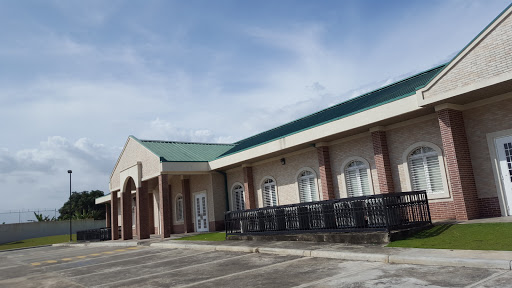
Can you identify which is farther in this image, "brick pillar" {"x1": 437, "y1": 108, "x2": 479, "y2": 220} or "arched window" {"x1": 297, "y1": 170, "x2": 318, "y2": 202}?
"arched window" {"x1": 297, "y1": 170, "x2": 318, "y2": 202}

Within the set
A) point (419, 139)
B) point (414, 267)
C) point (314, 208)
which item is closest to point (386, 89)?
point (419, 139)

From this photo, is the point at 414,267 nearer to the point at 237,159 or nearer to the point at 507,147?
the point at 507,147

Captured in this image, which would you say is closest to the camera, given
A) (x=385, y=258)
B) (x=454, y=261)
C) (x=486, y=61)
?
(x=454, y=261)

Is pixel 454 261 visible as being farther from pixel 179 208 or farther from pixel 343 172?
pixel 179 208

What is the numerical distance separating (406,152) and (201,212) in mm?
14938

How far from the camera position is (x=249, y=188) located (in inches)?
883

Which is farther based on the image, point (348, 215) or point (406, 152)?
point (406, 152)

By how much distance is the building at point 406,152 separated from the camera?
39.6 feet

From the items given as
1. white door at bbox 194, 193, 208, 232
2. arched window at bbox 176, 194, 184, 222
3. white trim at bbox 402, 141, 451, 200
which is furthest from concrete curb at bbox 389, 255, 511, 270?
arched window at bbox 176, 194, 184, 222

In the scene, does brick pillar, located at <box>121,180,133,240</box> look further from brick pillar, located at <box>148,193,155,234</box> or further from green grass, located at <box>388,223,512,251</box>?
green grass, located at <box>388,223,512,251</box>

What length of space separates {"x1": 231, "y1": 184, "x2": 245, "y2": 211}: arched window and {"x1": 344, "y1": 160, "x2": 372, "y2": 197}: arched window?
853 centimetres

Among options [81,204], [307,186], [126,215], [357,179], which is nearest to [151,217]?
[126,215]

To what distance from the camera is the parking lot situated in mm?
6328

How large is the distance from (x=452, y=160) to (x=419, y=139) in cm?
203
